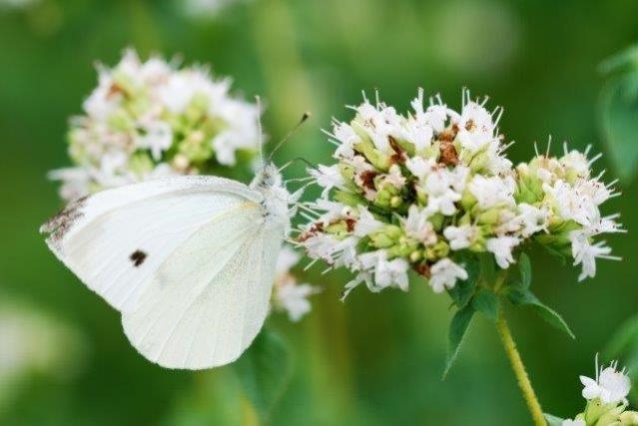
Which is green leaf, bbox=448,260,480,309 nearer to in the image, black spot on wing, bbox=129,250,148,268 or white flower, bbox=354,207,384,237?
white flower, bbox=354,207,384,237

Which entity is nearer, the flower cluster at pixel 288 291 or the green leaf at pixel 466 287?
the green leaf at pixel 466 287

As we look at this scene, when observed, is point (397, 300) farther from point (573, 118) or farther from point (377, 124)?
point (377, 124)

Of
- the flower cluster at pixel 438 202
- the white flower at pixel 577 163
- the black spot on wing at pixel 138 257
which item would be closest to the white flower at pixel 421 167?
the flower cluster at pixel 438 202

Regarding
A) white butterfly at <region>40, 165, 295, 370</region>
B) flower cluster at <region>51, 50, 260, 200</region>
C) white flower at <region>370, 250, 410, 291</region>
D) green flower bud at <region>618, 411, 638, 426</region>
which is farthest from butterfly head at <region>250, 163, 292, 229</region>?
green flower bud at <region>618, 411, 638, 426</region>

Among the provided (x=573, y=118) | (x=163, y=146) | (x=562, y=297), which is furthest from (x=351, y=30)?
(x=163, y=146)

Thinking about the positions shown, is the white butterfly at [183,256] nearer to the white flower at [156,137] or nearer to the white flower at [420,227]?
the white flower at [156,137]
